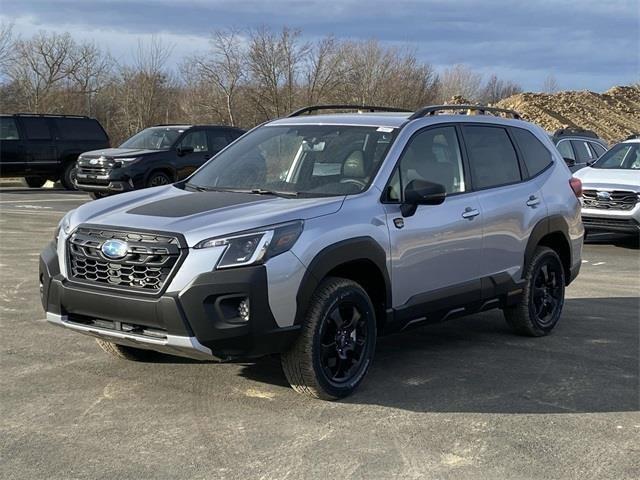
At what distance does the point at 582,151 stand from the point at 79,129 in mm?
14076

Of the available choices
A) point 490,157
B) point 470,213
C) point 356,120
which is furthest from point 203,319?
point 490,157

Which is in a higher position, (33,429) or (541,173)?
(541,173)

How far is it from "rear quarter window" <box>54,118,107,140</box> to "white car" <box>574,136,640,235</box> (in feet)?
49.1

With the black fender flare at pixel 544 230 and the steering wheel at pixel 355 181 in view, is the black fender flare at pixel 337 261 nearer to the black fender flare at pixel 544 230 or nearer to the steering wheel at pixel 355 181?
the steering wheel at pixel 355 181

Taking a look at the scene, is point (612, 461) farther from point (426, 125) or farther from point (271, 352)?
point (426, 125)

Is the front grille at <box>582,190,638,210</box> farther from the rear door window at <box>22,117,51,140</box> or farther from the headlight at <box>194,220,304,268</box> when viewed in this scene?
the rear door window at <box>22,117,51,140</box>

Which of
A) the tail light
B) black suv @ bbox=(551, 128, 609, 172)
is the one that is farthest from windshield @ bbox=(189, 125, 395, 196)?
black suv @ bbox=(551, 128, 609, 172)

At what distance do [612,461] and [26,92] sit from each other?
49236 millimetres

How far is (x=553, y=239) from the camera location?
6863 millimetres

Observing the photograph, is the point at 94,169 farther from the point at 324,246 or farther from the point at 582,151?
the point at 324,246

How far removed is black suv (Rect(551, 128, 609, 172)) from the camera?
1605 cm

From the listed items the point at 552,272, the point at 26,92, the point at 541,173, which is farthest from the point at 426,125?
the point at 26,92

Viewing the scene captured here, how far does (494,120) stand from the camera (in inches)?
257

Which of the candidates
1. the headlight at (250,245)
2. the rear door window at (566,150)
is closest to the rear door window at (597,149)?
the rear door window at (566,150)
